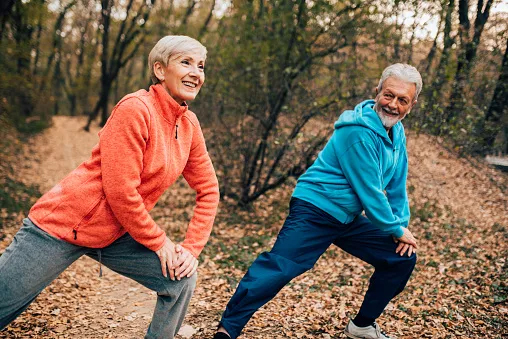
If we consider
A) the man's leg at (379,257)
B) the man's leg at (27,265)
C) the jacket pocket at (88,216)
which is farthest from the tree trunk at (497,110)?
the man's leg at (27,265)

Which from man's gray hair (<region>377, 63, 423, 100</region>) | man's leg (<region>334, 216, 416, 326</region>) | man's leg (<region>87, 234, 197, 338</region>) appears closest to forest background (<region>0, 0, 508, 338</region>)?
man's leg (<region>334, 216, 416, 326</region>)

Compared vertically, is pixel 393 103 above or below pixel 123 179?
above

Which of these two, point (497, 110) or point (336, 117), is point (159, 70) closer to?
point (336, 117)

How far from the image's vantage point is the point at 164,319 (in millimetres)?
2252

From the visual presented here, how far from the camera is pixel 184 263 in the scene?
7.24 feet

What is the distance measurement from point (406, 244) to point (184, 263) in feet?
5.37

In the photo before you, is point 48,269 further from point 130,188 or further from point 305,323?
point 305,323

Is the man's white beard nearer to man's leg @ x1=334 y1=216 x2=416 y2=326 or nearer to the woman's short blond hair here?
man's leg @ x1=334 y1=216 x2=416 y2=326

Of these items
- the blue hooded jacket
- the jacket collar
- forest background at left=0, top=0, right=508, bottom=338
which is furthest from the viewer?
forest background at left=0, top=0, right=508, bottom=338

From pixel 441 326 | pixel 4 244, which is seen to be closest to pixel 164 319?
pixel 441 326

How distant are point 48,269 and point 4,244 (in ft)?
13.8

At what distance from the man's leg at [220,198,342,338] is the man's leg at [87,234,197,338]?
43 centimetres

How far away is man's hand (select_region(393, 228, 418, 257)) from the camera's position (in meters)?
2.88

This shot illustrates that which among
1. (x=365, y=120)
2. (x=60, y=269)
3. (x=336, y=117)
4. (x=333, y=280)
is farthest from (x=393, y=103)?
(x=336, y=117)
